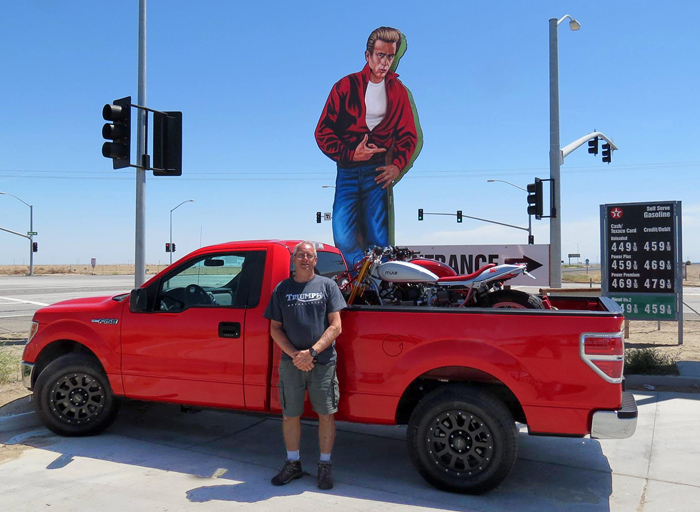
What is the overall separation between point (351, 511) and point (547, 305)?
110 inches

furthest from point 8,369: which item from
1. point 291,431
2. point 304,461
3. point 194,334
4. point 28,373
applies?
point 291,431

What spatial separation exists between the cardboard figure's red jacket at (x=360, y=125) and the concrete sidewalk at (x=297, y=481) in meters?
8.43

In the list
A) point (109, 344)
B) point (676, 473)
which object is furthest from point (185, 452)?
point (676, 473)

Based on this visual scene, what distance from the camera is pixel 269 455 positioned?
5.31 metres

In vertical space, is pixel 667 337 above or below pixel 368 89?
below

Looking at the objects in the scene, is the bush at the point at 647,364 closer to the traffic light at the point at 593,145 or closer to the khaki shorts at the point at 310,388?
the khaki shorts at the point at 310,388

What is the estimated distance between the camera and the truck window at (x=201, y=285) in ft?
17.7

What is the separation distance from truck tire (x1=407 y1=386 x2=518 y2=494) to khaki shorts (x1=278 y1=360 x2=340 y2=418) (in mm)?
632

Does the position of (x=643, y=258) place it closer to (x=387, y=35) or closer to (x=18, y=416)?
(x=387, y=35)

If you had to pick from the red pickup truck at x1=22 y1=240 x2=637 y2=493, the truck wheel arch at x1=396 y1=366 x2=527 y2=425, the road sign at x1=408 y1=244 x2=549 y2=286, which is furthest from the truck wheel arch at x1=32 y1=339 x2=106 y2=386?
the road sign at x1=408 y1=244 x2=549 y2=286

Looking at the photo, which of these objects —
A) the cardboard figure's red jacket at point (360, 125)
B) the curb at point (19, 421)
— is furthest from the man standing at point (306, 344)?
the cardboard figure's red jacket at point (360, 125)

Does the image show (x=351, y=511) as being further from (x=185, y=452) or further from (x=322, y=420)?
(x=185, y=452)

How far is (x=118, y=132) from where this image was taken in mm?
8680

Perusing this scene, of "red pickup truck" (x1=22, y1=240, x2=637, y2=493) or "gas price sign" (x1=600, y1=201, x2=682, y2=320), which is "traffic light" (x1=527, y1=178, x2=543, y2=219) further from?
"red pickup truck" (x1=22, y1=240, x2=637, y2=493)
